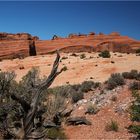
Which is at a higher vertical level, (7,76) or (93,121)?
(7,76)

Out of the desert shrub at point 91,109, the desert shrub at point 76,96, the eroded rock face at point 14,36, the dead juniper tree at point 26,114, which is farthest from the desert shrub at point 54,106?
the eroded rock face at point 14,36

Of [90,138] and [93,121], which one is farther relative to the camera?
[93,121]

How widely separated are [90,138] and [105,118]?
1.96 metres

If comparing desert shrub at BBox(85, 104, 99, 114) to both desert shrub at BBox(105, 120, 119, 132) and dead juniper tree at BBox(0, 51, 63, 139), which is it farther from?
dead juniper tree at BBox(0, 51, 63, 139)

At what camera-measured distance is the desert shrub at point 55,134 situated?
10098 mm

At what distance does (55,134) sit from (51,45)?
4920 centimetres

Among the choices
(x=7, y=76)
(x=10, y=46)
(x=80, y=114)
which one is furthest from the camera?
(x=10, y=46)

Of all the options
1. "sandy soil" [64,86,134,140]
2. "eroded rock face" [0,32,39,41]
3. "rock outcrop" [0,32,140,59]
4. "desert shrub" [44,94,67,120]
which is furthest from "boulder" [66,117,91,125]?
"eroded rock face" [0,32,39,41]

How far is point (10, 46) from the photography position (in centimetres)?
5394

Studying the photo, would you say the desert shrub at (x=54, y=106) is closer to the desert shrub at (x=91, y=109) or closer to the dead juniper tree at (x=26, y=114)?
the dead juniper tree at (x=26, y=114)

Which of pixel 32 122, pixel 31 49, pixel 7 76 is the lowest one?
pixel 32 122

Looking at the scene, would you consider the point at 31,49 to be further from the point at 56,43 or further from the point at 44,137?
the point at 44,137

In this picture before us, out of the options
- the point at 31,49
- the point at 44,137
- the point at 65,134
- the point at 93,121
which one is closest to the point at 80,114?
the point at 93,121

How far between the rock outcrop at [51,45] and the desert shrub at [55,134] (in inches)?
1622
